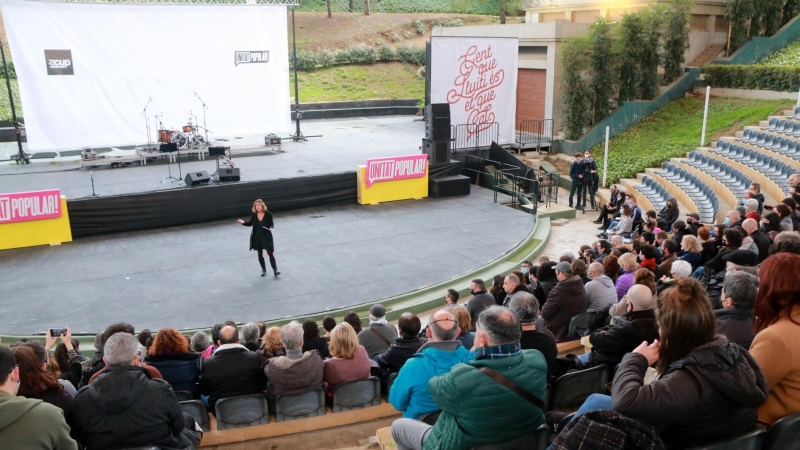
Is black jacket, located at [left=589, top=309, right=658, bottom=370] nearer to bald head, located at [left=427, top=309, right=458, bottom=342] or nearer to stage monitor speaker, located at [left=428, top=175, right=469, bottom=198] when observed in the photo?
bald head, located at [left=427, top=309, right=458, bottom=342]

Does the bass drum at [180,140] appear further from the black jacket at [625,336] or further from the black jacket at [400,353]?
the black jacket at [625,336]

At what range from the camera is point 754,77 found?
19.5 meters

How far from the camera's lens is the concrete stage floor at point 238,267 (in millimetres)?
9312

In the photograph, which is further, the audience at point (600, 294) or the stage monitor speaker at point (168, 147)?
the stage monitor speaker at point (168, 147)

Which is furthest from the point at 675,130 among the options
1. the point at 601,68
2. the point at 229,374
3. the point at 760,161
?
the point at 229,374

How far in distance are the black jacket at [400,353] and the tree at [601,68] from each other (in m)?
16.9

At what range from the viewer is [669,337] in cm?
280

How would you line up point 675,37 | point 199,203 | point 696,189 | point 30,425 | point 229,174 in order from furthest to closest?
point 675,37 → point 229,174 → point 696,189 → point 199,203 → point 30,425

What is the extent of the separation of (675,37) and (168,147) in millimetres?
16308

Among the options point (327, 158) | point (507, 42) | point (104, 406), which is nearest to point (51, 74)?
point (327, 158)

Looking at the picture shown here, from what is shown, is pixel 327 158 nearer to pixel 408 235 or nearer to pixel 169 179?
pixel 169 179

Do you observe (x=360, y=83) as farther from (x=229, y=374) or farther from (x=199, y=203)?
(x=229, y=374)

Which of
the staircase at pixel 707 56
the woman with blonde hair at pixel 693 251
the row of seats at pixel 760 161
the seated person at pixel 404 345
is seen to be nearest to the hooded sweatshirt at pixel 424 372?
the seated person at pixel 404 345

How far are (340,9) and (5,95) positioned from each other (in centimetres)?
2538
